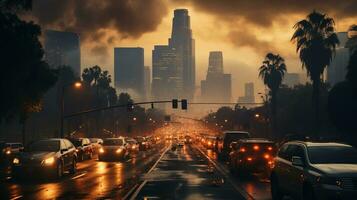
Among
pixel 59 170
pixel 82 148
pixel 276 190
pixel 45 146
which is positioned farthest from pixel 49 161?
pixel 82 148

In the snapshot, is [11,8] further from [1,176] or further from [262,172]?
[262,172]

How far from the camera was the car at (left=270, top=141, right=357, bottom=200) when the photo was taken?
1279 cm

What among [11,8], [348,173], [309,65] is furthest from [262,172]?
[309,65]

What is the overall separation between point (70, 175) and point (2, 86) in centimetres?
1524

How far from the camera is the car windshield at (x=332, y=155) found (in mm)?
14445

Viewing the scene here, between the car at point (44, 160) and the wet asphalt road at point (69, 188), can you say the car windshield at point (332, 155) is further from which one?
the car at point (44, 160)

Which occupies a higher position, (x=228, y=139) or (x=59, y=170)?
(x=228, y=139)

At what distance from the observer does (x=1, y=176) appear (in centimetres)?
2794

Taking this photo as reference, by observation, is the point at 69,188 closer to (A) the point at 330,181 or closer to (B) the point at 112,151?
(A) the point at 330,181

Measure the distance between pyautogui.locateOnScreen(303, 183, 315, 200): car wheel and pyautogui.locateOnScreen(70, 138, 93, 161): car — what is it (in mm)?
30074

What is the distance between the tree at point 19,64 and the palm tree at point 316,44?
83.1ft

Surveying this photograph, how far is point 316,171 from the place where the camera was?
13.6 m

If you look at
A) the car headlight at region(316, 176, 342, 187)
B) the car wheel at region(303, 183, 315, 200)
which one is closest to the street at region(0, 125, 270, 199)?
the car wheel at region(303, 183, 315, 200)

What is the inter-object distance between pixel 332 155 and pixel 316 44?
44228mm
